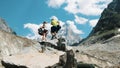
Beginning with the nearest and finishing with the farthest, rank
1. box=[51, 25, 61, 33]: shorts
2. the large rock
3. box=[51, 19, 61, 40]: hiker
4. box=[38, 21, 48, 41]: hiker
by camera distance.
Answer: the large rock
box=[38, 21, 48, 41]: hiker
box=[51, 19, 61, 40]: hiker
box=[51, 25, 61, 33]: shorts

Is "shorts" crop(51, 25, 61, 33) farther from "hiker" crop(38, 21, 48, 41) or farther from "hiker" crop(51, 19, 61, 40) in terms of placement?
"hiker" crop(38, 21, 48, 41)

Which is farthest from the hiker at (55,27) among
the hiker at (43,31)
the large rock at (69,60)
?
the large rock at (69,60)

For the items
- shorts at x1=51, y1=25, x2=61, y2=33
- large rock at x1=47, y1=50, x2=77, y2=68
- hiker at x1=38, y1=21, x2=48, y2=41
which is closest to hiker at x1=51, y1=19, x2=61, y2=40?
shorts at x1=51, y1=25, x2=61, y2=33

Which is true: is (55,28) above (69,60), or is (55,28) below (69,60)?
above

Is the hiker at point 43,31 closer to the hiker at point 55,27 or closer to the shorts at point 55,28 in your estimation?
the hiker at point 55,27

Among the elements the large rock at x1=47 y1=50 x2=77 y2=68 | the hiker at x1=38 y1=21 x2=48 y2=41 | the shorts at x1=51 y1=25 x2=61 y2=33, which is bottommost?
the large rock at x1=47 y1=50 x2=77 y2=68

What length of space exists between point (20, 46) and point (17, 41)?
27.7 inches

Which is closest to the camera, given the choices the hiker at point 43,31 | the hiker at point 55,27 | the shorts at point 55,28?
the hiker at point 43,31

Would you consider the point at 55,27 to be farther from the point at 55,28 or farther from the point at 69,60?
the point at 69,60

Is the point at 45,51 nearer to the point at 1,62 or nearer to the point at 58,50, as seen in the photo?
the point at 58,50

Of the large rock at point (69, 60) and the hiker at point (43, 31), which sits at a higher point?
the hiker at point (43, 31)

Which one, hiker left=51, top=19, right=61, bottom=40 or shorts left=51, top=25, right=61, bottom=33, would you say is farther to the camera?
shorts left=51, top=25, right=61, bottom=33

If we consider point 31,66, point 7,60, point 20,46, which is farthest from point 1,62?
point 20,46

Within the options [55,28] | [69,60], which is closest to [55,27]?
[55,28]
